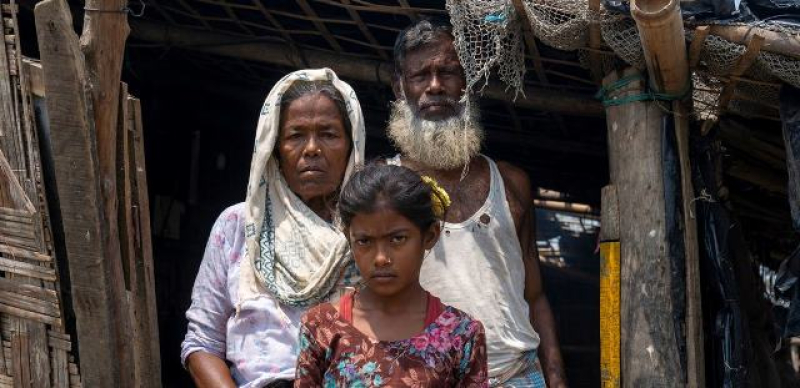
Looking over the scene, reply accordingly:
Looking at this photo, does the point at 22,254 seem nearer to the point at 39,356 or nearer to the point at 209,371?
the point at 39,356

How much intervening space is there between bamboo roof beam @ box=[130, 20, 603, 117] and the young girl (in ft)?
6.93

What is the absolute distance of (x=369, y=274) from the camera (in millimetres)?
3084

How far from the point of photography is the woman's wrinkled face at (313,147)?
146 inches

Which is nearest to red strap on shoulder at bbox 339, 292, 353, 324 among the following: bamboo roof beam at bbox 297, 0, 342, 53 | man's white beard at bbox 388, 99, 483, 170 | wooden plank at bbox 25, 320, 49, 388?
man's white beard at bbox 388, 99, 483, 170

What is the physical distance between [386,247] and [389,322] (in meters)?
0.21

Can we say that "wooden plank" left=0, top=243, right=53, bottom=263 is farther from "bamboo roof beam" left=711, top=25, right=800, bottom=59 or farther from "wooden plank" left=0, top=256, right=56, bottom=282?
"bamboo roof beam" left=711, top=25, right=800, bottom=59

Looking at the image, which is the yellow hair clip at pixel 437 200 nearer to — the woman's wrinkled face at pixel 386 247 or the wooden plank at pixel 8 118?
the woman's wrinkled face at pixel 386 247

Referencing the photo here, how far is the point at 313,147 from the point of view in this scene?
12.1 feet

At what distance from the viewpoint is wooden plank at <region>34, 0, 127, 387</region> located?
11.5 feet

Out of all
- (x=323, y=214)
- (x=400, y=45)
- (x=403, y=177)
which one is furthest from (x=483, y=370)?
(x=400, y=45)

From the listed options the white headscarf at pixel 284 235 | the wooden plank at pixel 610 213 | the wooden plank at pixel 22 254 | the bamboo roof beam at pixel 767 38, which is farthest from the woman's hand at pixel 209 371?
the bamboo roof beam at pixel 767 38

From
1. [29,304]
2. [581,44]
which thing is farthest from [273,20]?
[29,304]

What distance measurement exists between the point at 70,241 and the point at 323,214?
81 centimetres

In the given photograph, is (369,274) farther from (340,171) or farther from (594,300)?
(594,300)
